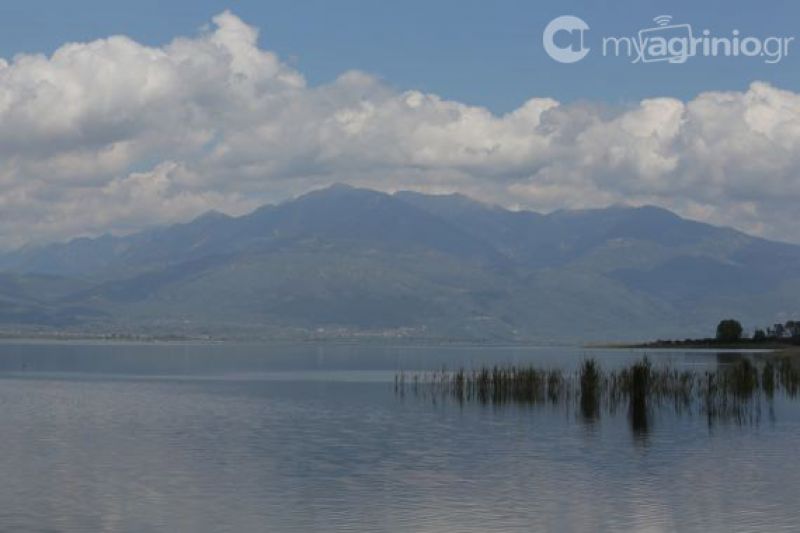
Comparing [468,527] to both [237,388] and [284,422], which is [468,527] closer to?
[284,422]

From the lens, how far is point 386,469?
37.5m

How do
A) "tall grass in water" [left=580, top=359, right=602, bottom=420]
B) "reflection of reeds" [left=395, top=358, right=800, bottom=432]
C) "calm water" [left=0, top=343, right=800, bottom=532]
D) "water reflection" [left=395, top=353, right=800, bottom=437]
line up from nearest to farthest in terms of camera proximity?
"calm water" [left=0, top=343, right=800, bottom=532]
"water reflection" [left=395, top=353, right=800, bottom=437]
"reflection of reeds" [left=395, top=358, right=800, bottom=432]
"tall grass in water" [left=580, top=359, right=602, bottom=420]

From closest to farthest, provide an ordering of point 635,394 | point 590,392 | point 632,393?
point 635,394, point 632,393, point 590,392

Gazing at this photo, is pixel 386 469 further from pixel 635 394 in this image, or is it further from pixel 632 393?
pixel 632 393

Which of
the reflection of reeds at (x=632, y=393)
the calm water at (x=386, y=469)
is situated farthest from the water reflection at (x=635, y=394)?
the calm water at (x=386, y=469)

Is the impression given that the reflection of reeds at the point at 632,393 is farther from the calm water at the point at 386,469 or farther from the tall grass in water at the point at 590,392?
the calm water at the point at 386,469

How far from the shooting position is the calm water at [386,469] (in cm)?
2872

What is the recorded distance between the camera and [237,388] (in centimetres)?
8475

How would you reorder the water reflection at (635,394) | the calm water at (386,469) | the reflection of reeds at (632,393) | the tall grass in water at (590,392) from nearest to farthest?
the calm water at (386,469)
the water reflection at (635,394)
the reflection of reeds at (632,393)
the tall grass in water at (590,392)

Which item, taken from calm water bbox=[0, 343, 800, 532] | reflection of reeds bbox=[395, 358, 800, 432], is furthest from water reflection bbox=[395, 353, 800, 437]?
calm water bbox=[0, 343, 800, 532]

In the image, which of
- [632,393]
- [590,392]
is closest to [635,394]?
[632,393]

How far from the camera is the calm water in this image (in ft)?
94.2

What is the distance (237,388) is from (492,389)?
22762mm

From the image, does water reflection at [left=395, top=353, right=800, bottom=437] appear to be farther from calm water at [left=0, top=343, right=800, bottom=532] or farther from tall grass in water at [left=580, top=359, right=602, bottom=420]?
calm water at [left=0, top=343, right=800, bottom=532]
